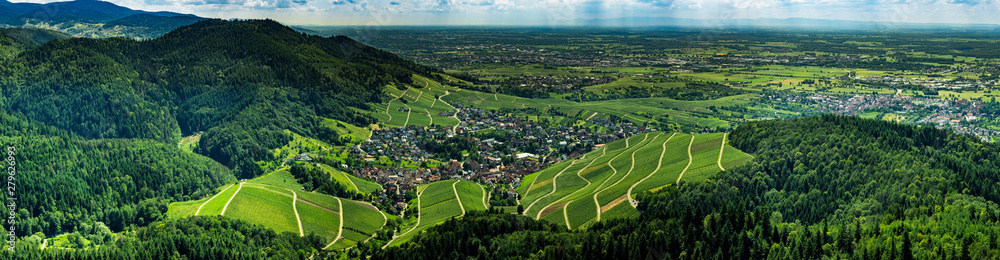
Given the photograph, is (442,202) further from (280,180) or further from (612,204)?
(280,180)

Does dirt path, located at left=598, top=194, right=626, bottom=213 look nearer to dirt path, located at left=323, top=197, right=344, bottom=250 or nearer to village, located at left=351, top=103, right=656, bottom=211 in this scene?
village, located at left=351, top=103, right=656, bottom=211

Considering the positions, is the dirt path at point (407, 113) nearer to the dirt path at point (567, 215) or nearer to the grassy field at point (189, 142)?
the grassy field at point (189, 142)

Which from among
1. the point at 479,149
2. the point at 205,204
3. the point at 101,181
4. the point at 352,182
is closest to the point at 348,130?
the point at 479,149

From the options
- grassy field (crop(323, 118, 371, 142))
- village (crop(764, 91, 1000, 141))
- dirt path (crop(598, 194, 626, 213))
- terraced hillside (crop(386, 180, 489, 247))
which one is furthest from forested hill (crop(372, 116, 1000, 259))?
grassy field (crop(323, 118, 371, 142))

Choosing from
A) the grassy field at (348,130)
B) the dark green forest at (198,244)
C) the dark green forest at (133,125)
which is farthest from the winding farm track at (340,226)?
the grassy field at (348,130)

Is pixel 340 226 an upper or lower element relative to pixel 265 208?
lower

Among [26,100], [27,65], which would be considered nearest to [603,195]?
[26,100]

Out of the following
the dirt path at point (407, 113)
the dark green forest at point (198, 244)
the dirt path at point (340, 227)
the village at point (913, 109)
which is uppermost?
the village at point (913, 109)
